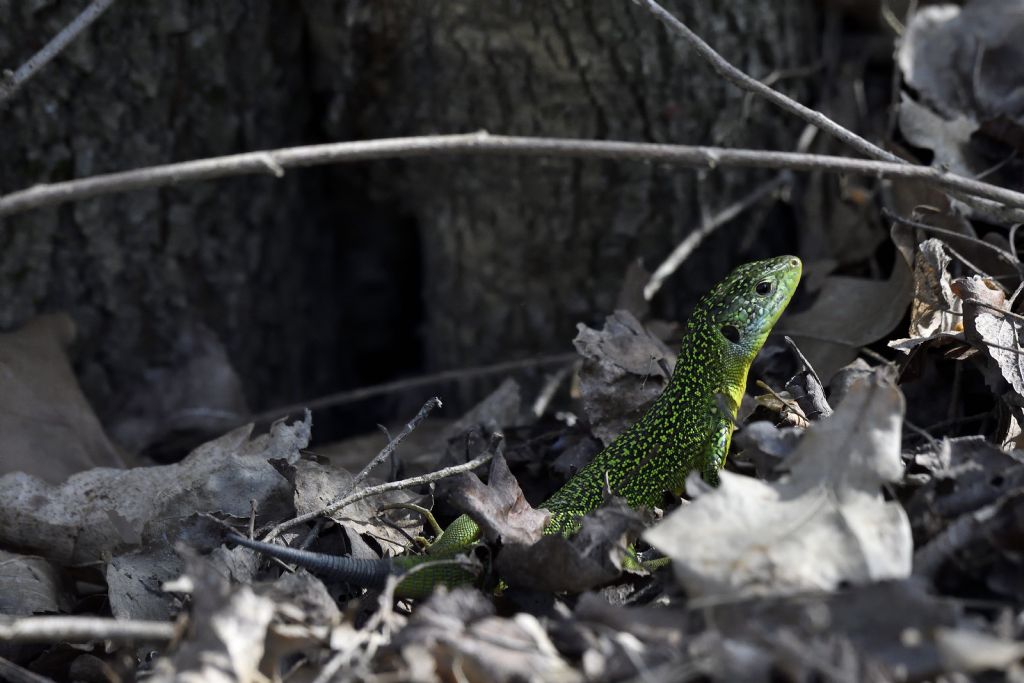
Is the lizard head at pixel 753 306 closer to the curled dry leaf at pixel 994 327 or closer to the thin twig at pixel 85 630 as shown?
the curled dry leaf at pixel 994 327

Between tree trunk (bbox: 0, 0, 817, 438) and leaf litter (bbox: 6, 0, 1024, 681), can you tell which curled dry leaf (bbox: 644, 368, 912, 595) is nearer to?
leaf litter (bbox: 6, 0, 1024, 681)

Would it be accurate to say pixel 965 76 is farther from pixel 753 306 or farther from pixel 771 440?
pixel 771 440

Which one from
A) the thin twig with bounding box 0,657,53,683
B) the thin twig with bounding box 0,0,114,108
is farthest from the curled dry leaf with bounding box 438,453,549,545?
the thin twig with bounding box 0,0,114,108

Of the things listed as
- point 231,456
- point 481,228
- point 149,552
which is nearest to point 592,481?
point 231,456

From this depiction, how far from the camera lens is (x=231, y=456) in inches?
115

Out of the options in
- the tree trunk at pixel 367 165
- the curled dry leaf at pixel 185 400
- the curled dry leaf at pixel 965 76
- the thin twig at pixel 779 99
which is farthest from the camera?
the curled dry leaf at pixel 185 400

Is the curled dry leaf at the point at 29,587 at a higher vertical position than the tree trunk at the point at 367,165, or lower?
lower

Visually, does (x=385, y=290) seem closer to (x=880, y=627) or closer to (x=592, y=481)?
(x=592, y=481)

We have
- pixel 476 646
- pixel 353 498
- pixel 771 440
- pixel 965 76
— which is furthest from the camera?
pixel 965 76

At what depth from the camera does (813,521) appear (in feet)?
6.73

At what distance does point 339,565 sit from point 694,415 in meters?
1.29

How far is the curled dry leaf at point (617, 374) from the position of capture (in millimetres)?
3254

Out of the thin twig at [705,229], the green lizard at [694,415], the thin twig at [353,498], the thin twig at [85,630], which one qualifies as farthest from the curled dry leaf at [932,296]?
the thin twig at [85,630]

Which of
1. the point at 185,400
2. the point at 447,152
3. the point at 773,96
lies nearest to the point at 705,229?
the point at 773,96
